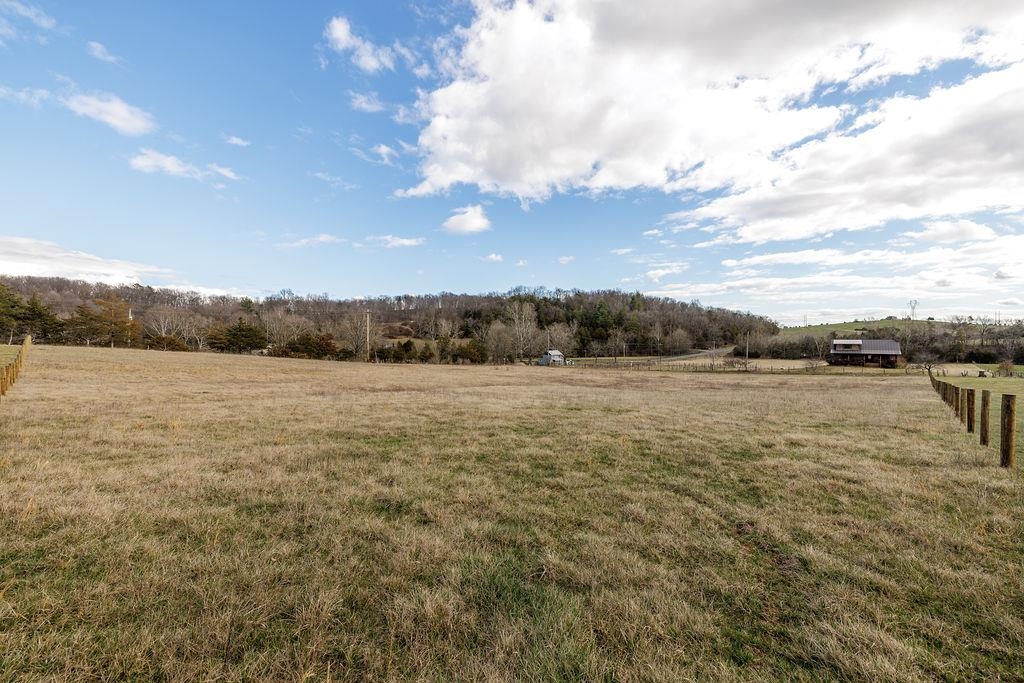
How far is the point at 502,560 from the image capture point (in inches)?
178

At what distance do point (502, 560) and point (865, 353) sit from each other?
3899 inches

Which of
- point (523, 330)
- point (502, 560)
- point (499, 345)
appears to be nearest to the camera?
point (502, 560)

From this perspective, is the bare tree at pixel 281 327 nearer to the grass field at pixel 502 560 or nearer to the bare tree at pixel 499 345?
the bare tree at pixel 499 345

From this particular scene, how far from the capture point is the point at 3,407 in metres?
12.3

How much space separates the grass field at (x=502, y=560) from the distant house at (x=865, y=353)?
288ft

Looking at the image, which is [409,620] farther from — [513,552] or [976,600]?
[976,600]

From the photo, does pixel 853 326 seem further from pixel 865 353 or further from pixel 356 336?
pixel 356 336

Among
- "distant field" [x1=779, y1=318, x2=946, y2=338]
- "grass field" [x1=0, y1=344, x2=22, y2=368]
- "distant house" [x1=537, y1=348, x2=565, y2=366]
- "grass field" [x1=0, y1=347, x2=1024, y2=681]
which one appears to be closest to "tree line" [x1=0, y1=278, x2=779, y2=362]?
"distant house" [x1=537, y1=348, x2=565, y2=366]

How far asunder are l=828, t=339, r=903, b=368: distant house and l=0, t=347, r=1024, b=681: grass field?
87.7 m

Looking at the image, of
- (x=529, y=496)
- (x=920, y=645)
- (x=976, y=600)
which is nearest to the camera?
(x=920, y=645)

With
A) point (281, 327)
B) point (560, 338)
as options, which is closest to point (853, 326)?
point (560, 338)

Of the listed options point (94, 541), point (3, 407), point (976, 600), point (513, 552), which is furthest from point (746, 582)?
point (3, 407)

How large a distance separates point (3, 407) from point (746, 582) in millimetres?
18817

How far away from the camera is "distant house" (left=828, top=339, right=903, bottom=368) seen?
7712 centimetres
